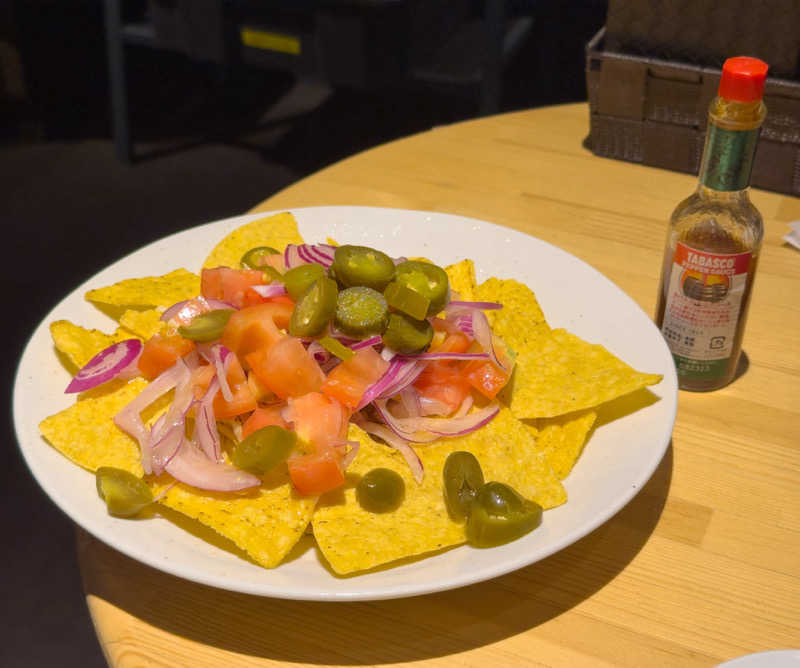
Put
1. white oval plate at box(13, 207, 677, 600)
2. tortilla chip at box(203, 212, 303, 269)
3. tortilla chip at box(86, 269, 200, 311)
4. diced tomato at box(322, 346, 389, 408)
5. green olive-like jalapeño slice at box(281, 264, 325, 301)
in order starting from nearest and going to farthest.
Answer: white oval plate at box(13, 207, 677, 600), diced tomato at box(322, 346, 389, 408), green olive-like jalapeño slice at box(281, 264, 325, 301), tortilla chip at box(86, 269, 200, 311), tortilla chip at box(203, 212, 303, 269)

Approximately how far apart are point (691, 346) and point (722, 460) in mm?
175

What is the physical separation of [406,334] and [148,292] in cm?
46

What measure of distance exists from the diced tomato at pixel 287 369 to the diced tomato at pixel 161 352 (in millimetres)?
132

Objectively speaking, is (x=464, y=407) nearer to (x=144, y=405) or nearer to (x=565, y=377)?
(x=565, y=377)

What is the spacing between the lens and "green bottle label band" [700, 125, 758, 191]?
1.17 m

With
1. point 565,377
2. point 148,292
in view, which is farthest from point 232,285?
point 565,377

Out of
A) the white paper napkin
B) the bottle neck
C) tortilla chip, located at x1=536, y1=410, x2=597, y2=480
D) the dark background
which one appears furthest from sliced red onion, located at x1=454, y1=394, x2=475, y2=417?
the dark background

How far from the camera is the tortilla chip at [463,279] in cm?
151

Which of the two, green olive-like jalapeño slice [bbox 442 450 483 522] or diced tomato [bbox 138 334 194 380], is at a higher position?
diced tomato [bbox 138 334 194 380]

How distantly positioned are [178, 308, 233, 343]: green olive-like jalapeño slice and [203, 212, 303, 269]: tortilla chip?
0.87 ft

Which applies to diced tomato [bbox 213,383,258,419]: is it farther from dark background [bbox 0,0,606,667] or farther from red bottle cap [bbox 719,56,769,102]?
dark background [bbox 0,0,606,667]

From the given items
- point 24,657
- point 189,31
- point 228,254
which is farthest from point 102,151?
point 228,254

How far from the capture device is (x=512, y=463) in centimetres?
120

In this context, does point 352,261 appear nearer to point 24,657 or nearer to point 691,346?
point 691,346
